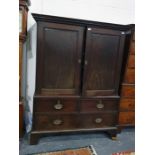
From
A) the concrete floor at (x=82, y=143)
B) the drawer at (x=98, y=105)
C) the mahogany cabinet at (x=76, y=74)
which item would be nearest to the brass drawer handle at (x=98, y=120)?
the mahogany cabinet at (x=76, y=74)

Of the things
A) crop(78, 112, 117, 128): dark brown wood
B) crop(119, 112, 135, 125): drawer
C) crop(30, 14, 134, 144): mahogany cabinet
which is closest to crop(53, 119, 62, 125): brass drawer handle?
crop(30, 14, 134, 144): mahogany cabinet

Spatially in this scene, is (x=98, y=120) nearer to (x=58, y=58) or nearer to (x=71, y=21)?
(x=58, y=58)

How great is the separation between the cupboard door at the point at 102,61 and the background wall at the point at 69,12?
578mm

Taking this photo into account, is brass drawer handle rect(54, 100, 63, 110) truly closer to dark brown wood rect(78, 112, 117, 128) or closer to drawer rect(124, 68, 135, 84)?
dark brown wood rect(78, 112, 117, 128)

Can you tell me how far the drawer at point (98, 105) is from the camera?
1.83 metres

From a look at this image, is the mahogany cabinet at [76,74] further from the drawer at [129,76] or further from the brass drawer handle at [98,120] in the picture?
the drawer at [129,76]

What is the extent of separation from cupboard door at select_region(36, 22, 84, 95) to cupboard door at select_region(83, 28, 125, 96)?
0.11 meters

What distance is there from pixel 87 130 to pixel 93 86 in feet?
1.72

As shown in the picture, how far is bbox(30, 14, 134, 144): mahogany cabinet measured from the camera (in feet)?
5.37
